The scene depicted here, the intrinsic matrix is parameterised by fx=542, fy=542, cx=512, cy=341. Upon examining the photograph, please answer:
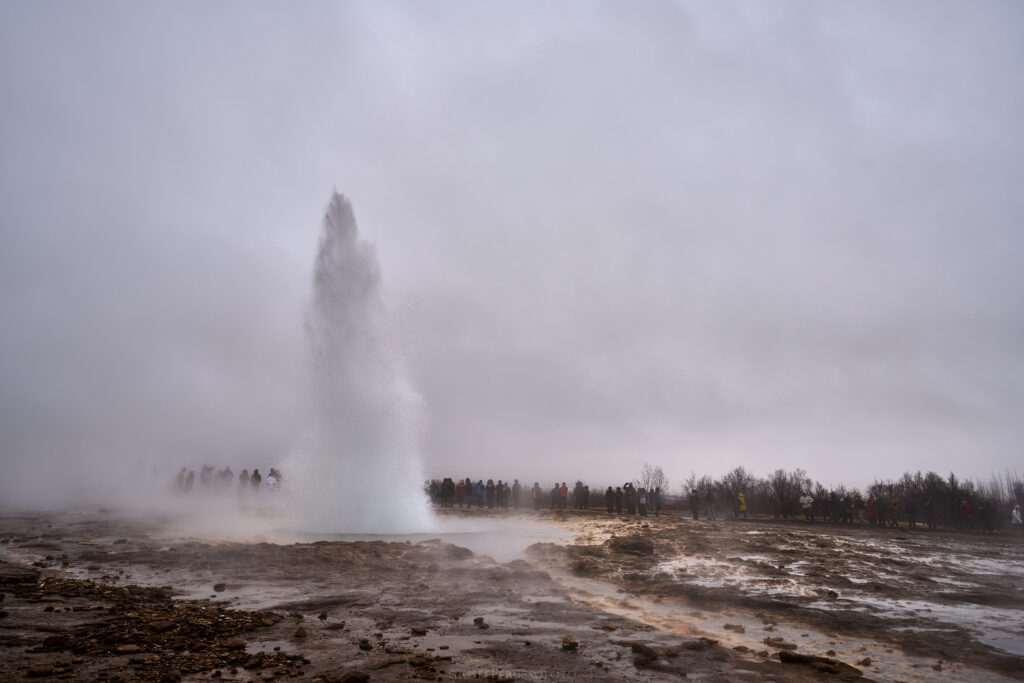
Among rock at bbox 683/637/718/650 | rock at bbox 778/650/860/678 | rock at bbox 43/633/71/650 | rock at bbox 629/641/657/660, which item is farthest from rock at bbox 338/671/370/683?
rock at bbox 778/650/860/678

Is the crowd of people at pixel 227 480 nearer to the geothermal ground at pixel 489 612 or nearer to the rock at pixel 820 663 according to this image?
the geothermal ground at pixel 489 612

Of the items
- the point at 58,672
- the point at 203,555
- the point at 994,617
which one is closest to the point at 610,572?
the point at 994,617

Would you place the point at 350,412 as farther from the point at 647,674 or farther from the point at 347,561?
the point at 647,674

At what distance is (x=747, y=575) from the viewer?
541 inches

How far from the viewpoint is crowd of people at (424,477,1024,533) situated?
3142 cm

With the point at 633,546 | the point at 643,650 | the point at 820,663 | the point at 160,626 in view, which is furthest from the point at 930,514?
the point at 160,626

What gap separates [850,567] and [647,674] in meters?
12.5

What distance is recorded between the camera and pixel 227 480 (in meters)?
40.5

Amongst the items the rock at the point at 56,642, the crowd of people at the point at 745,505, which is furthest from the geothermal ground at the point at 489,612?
the crowd of people at the point at 745,505

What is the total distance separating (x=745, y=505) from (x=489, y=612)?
32.0 meters

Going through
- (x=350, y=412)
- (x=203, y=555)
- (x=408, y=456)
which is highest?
(x=350, y=412)

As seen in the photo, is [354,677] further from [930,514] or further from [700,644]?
[930,514]

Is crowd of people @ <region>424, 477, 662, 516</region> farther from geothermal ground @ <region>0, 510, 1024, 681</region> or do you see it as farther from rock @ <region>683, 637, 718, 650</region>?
rock @ <region>683, 637, 718, 650</region>

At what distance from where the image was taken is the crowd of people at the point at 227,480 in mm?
38375
